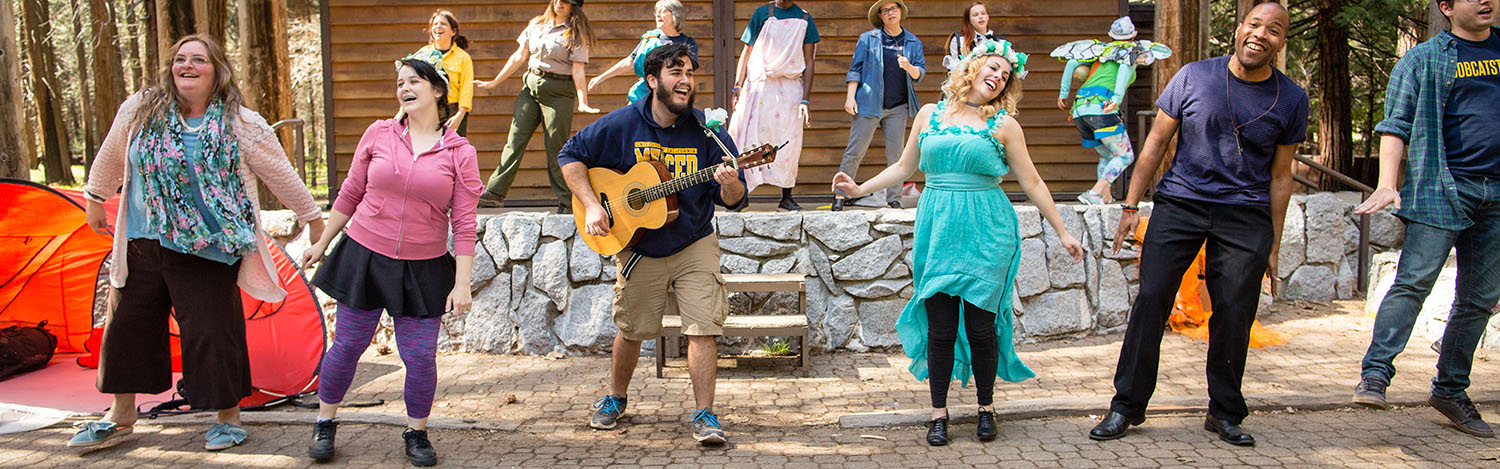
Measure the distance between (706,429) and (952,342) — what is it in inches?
41.9

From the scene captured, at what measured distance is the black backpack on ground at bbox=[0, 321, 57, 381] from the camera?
18.7ft

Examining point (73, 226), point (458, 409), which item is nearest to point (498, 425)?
point (458, 409)

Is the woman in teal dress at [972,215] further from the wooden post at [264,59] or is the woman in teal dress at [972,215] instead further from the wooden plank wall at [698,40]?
the wooden post at [264,59]

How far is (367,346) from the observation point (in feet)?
13.2

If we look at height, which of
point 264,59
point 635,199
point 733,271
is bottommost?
point 733,271

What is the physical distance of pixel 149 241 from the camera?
4.07m

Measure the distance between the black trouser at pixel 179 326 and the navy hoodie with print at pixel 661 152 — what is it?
1.49m

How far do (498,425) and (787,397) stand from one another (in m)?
1.53

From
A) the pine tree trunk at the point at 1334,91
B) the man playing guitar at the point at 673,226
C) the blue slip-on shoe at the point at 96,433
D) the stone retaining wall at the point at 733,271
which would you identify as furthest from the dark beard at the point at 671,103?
the pine tree trunk at the point at 1334,91

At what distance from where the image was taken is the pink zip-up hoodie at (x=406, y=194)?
3891mm

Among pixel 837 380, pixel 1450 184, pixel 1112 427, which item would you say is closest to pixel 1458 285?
pixel 1450 184

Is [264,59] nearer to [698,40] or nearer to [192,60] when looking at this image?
[698,40]

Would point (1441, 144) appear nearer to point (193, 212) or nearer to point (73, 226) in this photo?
point (193, 212)

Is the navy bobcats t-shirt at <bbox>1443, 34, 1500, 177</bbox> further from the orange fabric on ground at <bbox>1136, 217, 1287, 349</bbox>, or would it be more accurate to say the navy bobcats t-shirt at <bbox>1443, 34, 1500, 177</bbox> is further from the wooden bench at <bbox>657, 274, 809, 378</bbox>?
the wooden bench at <bbox>657, 274, 809, 378</bbox>
